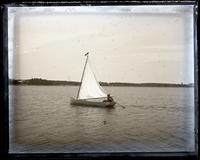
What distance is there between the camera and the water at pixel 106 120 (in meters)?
1.06

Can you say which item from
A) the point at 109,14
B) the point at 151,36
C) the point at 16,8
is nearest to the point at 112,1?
the point at 109,14

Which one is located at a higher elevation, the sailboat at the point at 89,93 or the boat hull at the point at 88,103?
the sailboat at the point at 89,93

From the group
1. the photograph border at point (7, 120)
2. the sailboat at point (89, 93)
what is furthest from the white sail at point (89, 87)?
the photograph border at point (7, 120)

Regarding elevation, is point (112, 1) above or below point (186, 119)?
above

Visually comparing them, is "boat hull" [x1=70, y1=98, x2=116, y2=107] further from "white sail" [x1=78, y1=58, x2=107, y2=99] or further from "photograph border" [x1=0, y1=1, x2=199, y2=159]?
"photograph border" [x1=0, y1=1, x2=199, y2=159]

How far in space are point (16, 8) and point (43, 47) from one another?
14 centimetres

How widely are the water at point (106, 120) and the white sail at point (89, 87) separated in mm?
25

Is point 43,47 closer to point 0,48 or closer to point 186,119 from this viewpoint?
point 0,48

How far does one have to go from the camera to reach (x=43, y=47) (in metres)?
1.08

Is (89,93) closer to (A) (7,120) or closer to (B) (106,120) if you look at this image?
(B) (106,120)

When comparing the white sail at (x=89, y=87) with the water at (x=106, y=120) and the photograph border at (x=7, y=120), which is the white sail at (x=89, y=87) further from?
the photograph border at (x=7, y=120)

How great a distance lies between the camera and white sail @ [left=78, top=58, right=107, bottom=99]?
1.07m

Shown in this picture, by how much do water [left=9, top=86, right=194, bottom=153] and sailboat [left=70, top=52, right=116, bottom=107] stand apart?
1 cm

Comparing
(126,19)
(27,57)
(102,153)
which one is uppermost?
(126,19)
